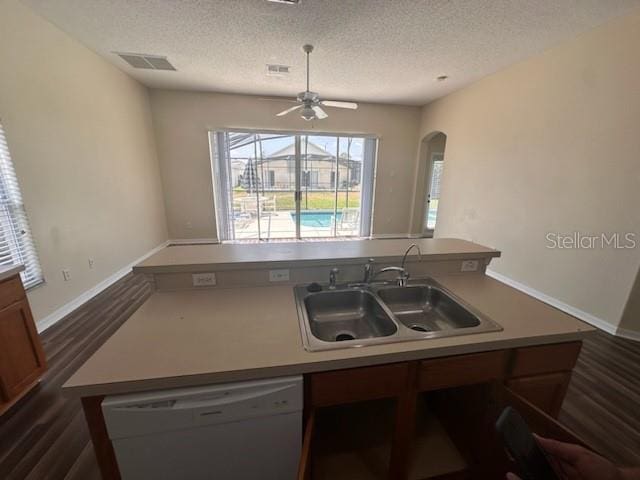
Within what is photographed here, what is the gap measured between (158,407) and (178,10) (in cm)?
302

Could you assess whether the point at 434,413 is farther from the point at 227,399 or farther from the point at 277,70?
the point at 277,70

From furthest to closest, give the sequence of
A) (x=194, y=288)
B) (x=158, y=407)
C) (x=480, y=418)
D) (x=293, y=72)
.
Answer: (x=293, y=72) < (x=194, y=288) < (x=480, y=418) < (x=158, y=407)

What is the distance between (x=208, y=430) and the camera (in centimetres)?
81

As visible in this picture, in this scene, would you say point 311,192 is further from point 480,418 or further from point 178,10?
point 480,418

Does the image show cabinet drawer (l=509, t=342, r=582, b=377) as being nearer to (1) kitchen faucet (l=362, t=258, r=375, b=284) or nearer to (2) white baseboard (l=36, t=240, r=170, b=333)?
(1) kitchen faucet (l=362, t=258, r=375, b=284)

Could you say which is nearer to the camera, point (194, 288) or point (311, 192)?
point (194, 288)

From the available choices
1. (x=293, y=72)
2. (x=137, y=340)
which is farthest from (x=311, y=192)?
(x=137, y=340)

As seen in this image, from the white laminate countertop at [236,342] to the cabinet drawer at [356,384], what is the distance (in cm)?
5

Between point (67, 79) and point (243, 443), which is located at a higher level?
point (67, 79)

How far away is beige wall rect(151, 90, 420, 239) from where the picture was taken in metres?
4.54

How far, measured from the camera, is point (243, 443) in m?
0.86

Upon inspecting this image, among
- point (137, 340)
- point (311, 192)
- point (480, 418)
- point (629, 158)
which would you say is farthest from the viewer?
point (311, 192)

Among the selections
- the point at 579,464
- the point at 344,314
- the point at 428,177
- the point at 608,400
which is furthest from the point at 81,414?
the point at 428,177
